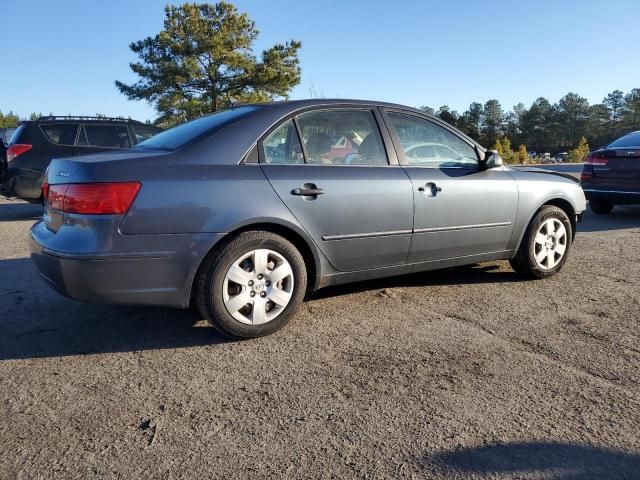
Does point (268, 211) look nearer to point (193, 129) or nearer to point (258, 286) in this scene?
point (258, 286)

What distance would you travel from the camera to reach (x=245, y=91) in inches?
1300

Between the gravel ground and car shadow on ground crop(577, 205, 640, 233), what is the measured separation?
3.95m

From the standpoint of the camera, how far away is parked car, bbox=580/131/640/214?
27.5 feet

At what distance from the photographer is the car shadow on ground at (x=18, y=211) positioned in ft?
30.5

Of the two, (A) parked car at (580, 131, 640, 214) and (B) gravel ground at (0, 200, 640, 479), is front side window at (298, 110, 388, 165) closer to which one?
(B) gravel ground at (0, 200, 640, 479)

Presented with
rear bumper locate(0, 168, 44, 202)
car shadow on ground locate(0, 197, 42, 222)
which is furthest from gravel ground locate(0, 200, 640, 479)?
car shadow on ground locate(0, 197, 42, 222)

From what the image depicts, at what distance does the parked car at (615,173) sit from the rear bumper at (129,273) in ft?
25.2

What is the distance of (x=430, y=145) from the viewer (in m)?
4.29

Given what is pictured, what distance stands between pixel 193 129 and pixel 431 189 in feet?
5.96

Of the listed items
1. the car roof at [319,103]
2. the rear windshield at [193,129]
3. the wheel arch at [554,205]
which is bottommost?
the wheel arch at [554,205]

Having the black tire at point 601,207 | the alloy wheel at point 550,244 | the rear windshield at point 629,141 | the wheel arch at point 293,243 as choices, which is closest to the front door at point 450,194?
the alloy wheel at point 550,244

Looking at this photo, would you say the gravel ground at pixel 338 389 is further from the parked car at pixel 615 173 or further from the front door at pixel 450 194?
the parked car at pixel 615 173

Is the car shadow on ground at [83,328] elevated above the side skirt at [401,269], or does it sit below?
below

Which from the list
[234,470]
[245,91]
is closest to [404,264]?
[234,470]
